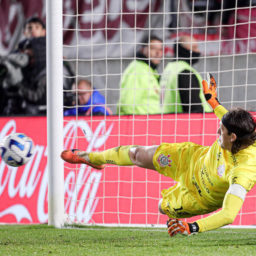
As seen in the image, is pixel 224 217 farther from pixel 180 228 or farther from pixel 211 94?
pixel 211 94

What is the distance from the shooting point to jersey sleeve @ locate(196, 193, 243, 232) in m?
3.01

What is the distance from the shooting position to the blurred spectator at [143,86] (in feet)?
A: 19.5

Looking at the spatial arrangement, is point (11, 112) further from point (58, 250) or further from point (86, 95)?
point (58, 250)

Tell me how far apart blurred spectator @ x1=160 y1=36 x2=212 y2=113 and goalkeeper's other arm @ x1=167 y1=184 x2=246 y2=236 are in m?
2.62

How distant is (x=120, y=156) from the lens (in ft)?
14.2

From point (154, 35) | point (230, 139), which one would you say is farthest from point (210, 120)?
point (230, 139)

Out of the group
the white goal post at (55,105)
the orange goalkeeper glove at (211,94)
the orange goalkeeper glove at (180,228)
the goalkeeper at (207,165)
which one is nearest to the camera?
the orange goalkeeper glove at (180,228)

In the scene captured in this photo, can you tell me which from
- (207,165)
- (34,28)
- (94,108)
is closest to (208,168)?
(207,165)

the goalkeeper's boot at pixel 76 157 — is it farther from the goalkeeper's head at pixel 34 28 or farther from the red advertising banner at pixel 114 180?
the goalkeeper's head at pixel 34 28

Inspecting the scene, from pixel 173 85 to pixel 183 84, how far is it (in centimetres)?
15

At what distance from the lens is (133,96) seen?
598 cm

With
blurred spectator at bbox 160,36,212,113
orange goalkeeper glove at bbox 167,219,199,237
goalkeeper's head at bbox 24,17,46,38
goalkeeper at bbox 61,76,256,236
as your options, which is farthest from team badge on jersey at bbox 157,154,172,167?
goalkeeper's head at bbox 24,17,46,38

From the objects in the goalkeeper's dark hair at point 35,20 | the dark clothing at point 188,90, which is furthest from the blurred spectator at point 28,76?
the dark clothing at point 188,90

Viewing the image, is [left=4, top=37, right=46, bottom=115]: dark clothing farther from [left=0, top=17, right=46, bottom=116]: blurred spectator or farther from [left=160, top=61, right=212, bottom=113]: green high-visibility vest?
[left=160, top=61, right=212, bottom=113]: green high-visibility vest
